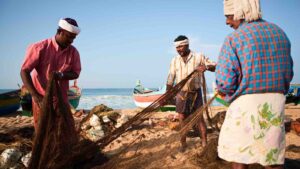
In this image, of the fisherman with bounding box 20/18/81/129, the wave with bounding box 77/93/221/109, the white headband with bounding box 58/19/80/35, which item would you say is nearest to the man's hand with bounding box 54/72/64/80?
the fisherman with bounding box 20/18/81/129

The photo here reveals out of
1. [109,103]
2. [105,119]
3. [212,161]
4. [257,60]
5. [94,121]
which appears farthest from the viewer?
[109,103]

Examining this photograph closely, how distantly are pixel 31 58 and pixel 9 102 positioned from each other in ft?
37.2

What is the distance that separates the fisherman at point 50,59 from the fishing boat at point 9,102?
35.5 feet

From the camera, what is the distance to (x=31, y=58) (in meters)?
3.00

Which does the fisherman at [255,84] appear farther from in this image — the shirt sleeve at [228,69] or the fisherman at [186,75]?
the fisherman at [186,75]

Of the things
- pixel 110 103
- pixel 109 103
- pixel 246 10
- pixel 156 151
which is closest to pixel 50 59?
pixel 246 10

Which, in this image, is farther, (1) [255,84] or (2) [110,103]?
(2) [110,103]

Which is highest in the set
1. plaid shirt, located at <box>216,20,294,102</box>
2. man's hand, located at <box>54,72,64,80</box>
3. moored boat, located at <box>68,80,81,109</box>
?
plaid shirt, located at <box>216,20,294,102</box>

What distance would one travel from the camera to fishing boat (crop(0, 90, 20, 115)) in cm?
1227

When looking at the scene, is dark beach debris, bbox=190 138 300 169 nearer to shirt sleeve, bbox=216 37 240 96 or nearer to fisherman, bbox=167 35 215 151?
fisherman, bbox=167 35 215 151

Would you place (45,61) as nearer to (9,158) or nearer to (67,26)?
(67,26)

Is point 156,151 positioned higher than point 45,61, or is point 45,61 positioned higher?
point 45,61

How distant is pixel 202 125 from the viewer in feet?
15.6

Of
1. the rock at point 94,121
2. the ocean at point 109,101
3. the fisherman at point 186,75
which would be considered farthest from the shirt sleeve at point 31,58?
the ocean at point 109,101
